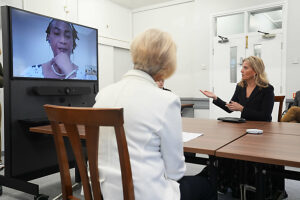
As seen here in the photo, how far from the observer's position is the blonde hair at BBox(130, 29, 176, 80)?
106 cm

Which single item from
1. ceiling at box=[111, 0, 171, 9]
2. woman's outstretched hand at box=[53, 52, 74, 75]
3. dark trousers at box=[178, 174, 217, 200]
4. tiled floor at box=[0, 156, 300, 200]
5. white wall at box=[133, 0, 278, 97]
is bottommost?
tiled floor at box=[0, 156, 300, 200]

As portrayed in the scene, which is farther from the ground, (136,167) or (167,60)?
(167,60)

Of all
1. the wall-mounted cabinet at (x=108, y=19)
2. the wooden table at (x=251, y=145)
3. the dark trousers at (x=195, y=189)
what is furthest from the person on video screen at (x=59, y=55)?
the wall-mounted cabinet at (x=108, y=19)

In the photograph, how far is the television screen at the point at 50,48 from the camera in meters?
2.15

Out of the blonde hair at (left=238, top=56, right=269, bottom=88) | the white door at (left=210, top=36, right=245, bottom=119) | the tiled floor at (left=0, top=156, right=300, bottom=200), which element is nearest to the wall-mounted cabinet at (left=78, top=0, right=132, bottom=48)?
the white door at (left=210, top=36, right=245, bottom=119)

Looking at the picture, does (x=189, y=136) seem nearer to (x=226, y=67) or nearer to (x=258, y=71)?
(x=258, y=71)

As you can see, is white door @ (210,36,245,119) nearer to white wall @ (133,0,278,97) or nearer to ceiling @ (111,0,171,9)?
white wall @ (133,0,278,97)

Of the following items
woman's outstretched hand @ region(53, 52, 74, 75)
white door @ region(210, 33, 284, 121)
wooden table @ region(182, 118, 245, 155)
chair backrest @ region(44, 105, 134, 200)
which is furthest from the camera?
white door @ region(210, 33, 284, 121)

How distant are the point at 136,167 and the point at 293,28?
4436mm

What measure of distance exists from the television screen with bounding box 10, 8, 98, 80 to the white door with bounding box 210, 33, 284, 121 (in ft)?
10.1

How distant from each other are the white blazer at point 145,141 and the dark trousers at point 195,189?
0.11 metres

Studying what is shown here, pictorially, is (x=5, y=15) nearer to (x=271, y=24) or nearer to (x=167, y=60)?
(x=167, y=60)

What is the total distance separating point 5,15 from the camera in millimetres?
2074

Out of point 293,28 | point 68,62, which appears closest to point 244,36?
point 293,28
